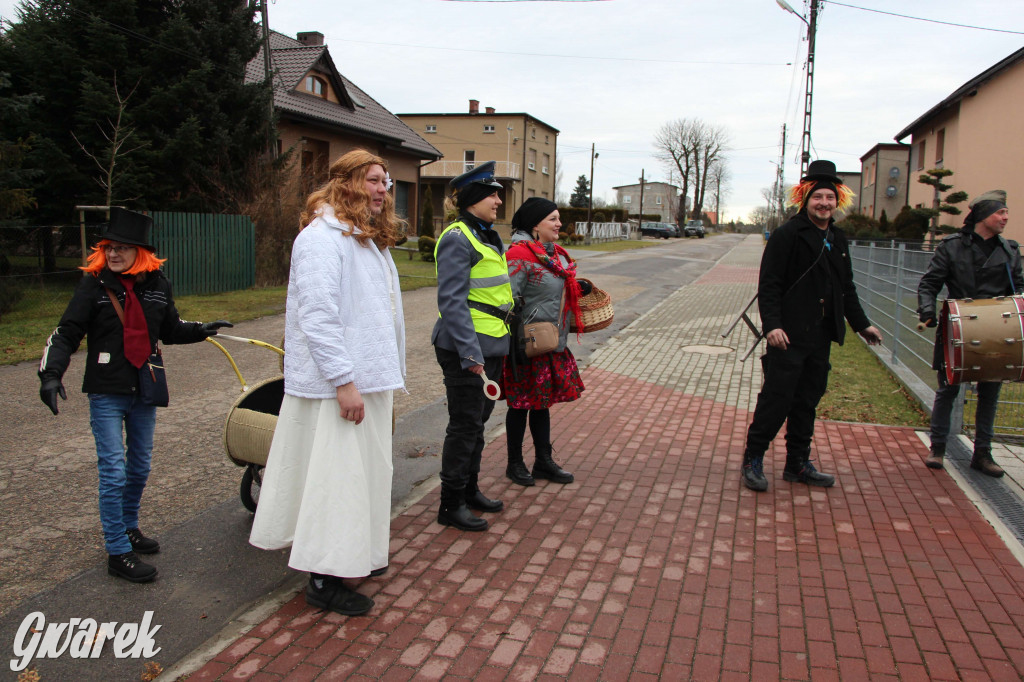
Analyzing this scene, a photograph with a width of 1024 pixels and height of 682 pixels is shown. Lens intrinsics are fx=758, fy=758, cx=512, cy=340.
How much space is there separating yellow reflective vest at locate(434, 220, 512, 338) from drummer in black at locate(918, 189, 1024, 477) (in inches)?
120

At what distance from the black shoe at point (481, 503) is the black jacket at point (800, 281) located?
2008 millimetres

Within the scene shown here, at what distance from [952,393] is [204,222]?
1326 centimetres

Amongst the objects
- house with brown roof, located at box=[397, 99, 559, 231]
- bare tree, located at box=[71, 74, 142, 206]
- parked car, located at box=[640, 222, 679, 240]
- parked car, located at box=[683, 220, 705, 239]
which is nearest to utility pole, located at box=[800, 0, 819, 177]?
bare tree, located at box=[71, 74, 142, 206]

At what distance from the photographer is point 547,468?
16.6ft

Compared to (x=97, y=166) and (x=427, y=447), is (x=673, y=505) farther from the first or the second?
(x=97, y=166)

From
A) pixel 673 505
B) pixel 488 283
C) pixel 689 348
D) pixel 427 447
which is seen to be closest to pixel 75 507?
pixel 427 447

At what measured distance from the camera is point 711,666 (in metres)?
2.92

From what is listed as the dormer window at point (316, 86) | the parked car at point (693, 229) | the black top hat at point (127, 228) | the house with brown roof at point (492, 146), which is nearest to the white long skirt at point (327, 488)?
the black top hat at point (127, 228)

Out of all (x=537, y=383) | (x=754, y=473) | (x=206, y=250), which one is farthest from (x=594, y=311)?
(x=206, y=250)

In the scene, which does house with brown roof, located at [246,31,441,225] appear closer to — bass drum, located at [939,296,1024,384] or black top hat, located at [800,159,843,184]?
black top hat, located at [800,159,843,184]

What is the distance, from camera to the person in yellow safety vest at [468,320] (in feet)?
13.0

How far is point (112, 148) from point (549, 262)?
12.1 metres

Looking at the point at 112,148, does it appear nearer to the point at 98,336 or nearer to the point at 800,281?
the point at 98,336

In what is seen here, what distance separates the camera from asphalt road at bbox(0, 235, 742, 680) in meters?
3.27
